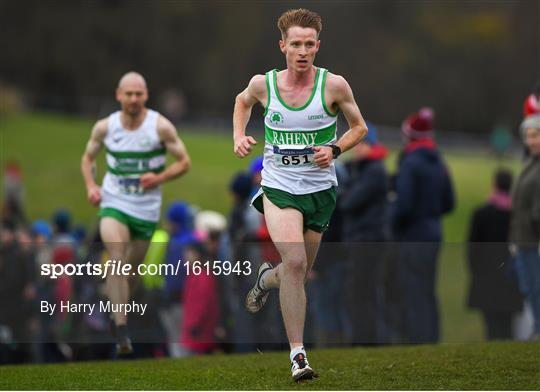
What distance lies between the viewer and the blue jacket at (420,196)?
14.0 m

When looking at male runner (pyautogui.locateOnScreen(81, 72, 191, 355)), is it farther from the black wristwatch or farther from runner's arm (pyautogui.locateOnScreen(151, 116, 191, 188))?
the black wristwatch

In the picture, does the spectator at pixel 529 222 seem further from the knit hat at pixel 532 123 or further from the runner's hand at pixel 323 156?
the runner's hand at pixel 323 156

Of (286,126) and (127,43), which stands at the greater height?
(127,43)

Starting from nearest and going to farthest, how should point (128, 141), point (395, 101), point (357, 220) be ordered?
point (128, 141) < point (357, 220) < point (395, 101)

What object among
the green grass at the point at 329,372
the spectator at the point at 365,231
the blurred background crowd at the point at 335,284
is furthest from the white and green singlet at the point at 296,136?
the spectator at the point at 365,231

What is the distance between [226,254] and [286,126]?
326 cm

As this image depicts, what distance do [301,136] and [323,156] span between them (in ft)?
1.04

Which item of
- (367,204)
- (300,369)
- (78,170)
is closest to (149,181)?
(367,204)

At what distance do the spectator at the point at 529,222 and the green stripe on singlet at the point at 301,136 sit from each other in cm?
310

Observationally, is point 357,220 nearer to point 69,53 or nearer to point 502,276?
point 502,276

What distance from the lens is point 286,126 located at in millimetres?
10062

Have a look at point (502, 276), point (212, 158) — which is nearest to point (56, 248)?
point (502, 276)

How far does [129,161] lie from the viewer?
12.4 meters

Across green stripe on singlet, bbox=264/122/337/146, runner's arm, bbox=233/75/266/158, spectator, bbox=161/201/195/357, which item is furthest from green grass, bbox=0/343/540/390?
runner's arm, bbox=233/75/266/158
